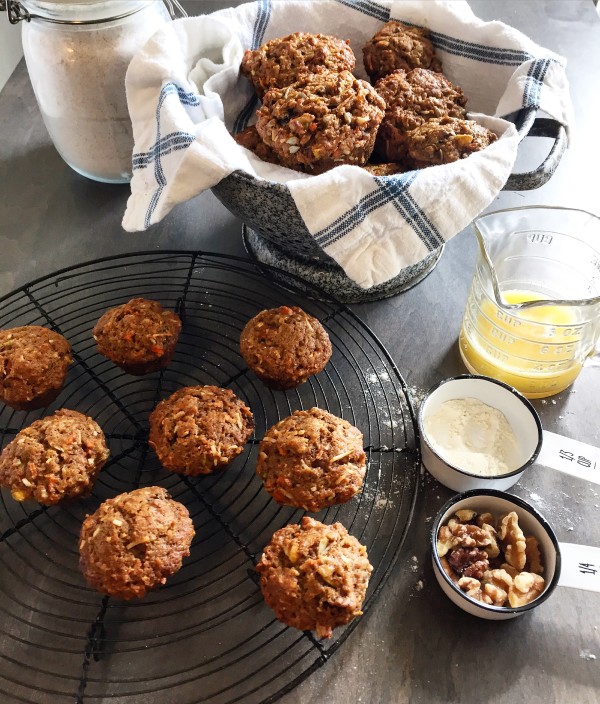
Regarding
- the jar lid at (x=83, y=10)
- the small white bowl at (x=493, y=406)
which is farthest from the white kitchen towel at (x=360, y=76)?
the small white bowl at (x=493, y=406)

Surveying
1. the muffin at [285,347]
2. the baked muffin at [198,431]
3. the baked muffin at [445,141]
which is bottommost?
the baked muffin at [198,431]

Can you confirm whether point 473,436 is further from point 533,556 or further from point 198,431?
point 198,431

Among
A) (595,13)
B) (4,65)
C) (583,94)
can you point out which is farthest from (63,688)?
(595,13)

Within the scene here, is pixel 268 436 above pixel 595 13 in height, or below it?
below

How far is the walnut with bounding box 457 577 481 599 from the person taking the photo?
2.96 feet

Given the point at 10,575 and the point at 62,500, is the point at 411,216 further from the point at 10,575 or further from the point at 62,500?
the point at 10,575

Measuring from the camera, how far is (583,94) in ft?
6.05

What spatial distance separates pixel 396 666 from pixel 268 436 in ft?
1.26

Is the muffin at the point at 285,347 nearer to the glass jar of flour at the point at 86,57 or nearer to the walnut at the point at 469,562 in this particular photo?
the walnut at the point at 469,562

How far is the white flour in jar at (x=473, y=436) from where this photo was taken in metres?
1.04

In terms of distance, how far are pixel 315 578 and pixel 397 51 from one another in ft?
3.19

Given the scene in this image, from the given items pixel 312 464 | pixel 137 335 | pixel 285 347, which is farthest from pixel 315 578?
pixel 137 335

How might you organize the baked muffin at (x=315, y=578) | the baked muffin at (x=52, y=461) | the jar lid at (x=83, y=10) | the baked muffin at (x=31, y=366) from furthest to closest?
1. the jar lid at (x=83, y=10)
2. the baked muffin at (x=31, y=366)
3. the baked muffin at (x=52, y=461)
4. the baked muffin at (x=315, y=578)

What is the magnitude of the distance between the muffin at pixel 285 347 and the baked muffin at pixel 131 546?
299 millimetres
